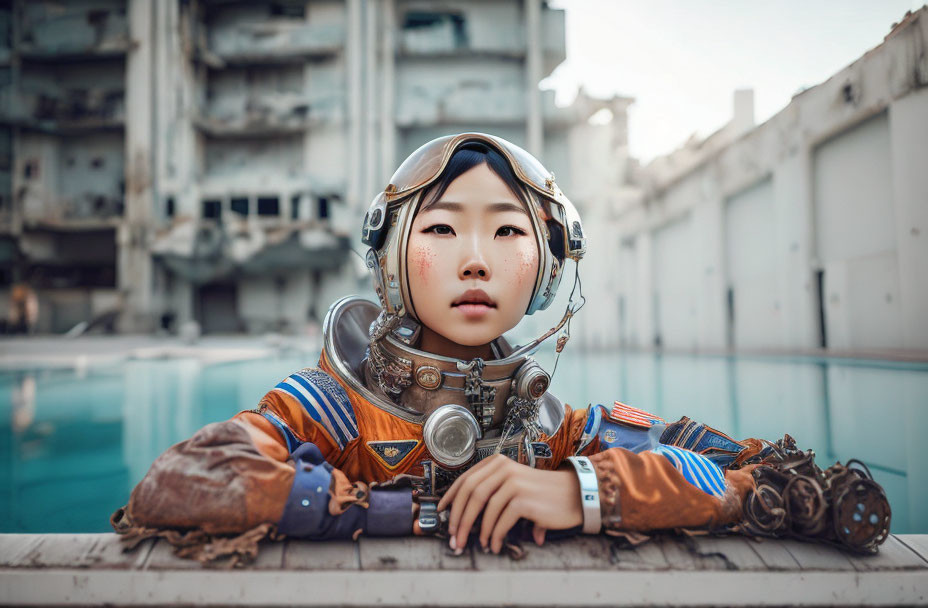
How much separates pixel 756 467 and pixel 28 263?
83.7ft

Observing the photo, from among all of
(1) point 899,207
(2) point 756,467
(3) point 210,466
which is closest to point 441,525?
(3) point 210,466

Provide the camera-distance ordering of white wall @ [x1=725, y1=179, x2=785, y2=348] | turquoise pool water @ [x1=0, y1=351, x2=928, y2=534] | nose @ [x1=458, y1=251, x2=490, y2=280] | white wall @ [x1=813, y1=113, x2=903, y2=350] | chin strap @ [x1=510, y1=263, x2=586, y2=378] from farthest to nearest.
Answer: white wall @ [x1=725, y1=179, x2=785, y2=348], white wall @ [x1=813, y1=113, x2=903, y2=350], turquoise pool water @ [x1=0, y1=351, x2=928, y2=534], chin strap @ [x1=510, y1=263, x2=586, y2=378], nose @ [x1=458, y1=251, x2=490, y2=280]

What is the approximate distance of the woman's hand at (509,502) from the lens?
113cm

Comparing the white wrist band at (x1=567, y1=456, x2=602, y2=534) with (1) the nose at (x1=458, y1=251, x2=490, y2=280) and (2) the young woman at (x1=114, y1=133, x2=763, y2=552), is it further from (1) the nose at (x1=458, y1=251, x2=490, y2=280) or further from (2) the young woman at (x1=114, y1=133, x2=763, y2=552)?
(1) the nose at (x1=458, y1=251, x2=490, y2=280)

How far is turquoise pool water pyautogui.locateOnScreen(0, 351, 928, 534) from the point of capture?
7.47 ft

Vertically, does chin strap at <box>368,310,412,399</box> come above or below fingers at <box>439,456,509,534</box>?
above

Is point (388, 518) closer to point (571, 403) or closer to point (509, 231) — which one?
point (509, 231)

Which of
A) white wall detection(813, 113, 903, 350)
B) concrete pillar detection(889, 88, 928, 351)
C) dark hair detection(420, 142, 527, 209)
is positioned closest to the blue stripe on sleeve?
dark hair detection(420, 142, 527, 209)

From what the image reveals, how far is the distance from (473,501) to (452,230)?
0.69m

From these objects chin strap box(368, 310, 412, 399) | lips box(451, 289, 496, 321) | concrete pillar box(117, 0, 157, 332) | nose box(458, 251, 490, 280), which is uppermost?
concrete pillar box(117, 0, 157, 332)

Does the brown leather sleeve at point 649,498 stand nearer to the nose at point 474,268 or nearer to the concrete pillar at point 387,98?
the nose at point 474,268

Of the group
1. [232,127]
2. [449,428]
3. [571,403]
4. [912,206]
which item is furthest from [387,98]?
[449,428]

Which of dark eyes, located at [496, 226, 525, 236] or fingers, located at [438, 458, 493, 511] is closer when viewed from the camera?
fingers, located at [438, 458, 493, 511]

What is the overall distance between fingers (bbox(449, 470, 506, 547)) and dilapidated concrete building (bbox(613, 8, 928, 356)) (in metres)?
5.23
